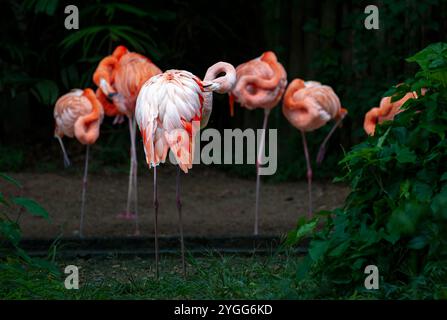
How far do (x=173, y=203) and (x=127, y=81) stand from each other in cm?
130

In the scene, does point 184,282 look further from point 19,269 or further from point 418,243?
point 418,243

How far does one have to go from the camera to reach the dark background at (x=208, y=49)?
833cm

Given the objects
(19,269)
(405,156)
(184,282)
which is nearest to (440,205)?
(405,156)

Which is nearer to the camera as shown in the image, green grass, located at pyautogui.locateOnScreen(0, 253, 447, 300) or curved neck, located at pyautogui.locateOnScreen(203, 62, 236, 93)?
green grass, located at pyautogui.locateOnScreen(0, 253, 447, 300)

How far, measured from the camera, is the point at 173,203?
7691 millimetres

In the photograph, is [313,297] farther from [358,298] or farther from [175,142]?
[175,142]

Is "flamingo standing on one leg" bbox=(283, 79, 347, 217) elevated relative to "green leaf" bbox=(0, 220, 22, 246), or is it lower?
elevated

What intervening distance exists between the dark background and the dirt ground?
1.39ft

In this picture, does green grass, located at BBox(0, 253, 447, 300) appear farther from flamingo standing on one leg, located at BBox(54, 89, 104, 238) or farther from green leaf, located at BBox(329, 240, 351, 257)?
flamingo standing on one leg, located at BBox(54, 89, 104, 238)

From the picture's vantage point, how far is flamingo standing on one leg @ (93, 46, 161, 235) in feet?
22.4

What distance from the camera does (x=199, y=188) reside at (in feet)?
27.5

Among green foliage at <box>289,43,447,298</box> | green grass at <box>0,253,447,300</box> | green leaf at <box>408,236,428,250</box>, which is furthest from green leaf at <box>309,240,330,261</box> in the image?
green leaf at <box>408,236,428,250</box>
